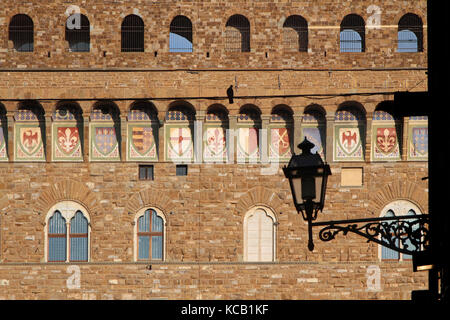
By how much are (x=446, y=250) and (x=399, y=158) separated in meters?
16.7

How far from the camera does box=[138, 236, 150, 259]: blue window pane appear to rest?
22781mm

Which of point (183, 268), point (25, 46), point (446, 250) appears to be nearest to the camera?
point (446, 250)

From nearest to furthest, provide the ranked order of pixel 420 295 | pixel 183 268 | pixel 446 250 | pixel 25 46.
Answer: pixel 446 250 → pixel 420 295 → pixel 183 268 → pixel 25 46

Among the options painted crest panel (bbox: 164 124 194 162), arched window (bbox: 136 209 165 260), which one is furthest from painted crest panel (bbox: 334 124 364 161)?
arched window (bbox: 136 209 165 260)

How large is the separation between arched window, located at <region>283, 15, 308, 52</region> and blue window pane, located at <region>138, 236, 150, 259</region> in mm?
5431

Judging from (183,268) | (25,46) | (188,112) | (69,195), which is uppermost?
(25,46)

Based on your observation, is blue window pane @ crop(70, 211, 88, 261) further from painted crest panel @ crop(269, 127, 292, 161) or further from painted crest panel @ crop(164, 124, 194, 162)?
painted crest panel @ crop(269, 127, 292, 161)

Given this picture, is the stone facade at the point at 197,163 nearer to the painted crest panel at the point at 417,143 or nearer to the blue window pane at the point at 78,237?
the painted crest panel at the point at 417,143

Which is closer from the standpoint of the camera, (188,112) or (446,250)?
(446,250)

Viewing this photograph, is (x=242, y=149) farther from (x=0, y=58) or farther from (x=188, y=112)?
(x=0, y=58)

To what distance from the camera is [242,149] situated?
23.2 meters

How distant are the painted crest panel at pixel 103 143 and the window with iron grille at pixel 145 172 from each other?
0.59 metres

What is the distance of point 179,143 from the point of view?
2325 centimetres

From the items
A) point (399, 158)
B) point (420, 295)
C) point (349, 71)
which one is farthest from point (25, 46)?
point (420, 295)
